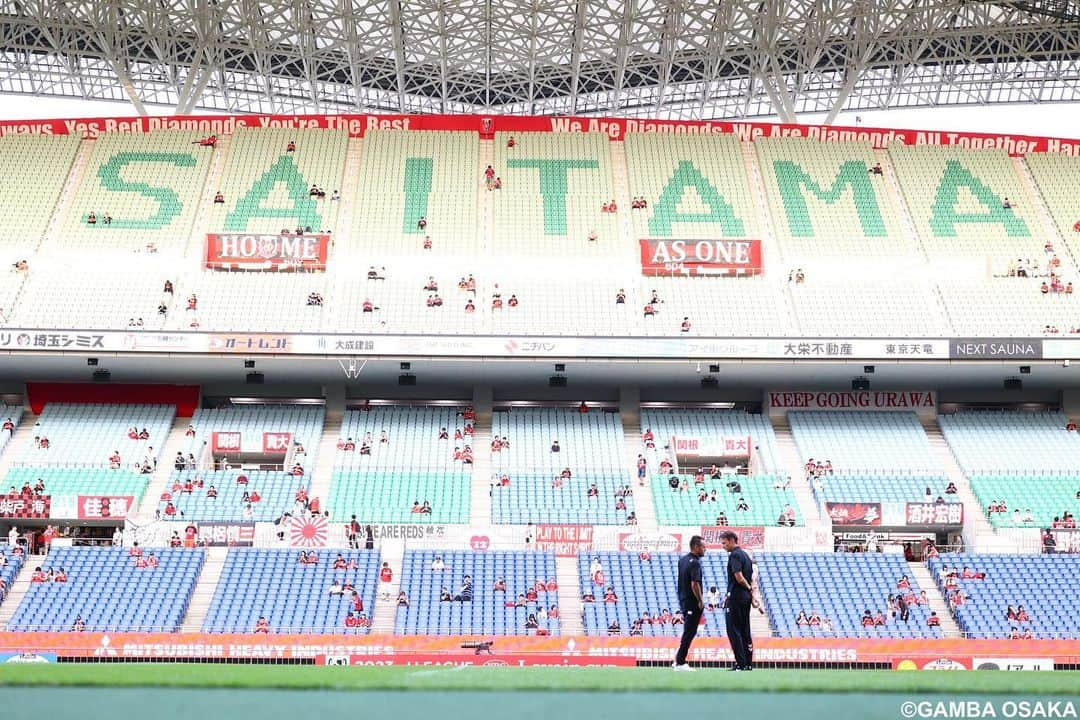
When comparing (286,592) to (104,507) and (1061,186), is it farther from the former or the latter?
(1061,186)

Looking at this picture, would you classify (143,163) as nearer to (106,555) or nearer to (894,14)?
(106,555)

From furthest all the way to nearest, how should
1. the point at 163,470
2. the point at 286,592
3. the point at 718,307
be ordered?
the point at 718,307, the point at 163,470, the point at 286,592

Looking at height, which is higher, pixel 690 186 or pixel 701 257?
pixel 690 186

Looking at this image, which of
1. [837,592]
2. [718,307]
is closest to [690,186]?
[718,307]

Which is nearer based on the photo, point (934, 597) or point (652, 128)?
point (934, 597)

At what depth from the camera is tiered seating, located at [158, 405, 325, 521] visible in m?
34.4

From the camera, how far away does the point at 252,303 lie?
39469 millimetres

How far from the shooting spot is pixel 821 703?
302 inches

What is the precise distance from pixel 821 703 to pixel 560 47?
5128 centimetres

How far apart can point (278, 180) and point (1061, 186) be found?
3097cm

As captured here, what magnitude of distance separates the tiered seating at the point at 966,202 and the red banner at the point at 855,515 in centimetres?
1200

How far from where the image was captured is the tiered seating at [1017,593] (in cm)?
2959

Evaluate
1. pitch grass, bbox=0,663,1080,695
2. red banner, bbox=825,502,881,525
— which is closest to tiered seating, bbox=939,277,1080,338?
red banner, bbox=825,502,881,525

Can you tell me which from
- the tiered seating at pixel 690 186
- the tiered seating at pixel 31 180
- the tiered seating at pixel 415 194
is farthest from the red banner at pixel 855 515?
the tiered seating at pixel 31 180
